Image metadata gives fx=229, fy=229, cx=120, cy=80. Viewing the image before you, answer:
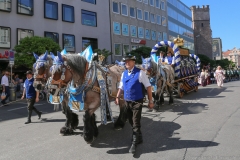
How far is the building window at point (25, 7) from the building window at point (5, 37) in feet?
7.08

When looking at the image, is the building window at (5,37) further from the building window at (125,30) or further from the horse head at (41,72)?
the horse head at (41,72)

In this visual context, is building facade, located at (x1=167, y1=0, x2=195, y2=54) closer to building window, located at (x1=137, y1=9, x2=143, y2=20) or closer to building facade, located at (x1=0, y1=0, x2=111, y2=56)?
building window, located at (x1=137, y1=9, x2=143, y2=20)

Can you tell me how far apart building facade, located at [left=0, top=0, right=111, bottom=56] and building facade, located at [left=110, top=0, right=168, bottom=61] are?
1.78 meters

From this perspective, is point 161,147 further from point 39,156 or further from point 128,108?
point 39,156

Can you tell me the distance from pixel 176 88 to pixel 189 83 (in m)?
1.71

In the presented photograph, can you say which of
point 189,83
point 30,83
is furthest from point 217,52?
point 30,83

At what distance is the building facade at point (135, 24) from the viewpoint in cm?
3288

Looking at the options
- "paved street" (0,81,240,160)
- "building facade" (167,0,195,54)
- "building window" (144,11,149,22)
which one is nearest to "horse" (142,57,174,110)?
"paved street" (0,81,240,160)

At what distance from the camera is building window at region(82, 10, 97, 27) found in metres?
28.1

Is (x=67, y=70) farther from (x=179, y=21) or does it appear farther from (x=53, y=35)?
(x=179, y=21)

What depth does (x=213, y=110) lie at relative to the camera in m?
7.96

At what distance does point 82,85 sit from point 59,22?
2199 centimetres

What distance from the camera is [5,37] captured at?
20.7 m

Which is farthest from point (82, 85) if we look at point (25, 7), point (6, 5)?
point (25, 7)
